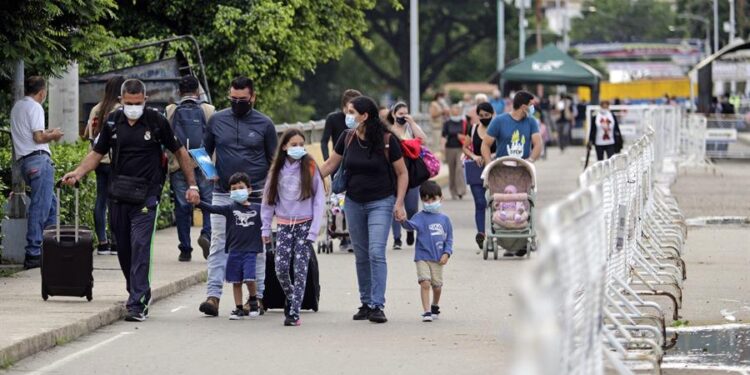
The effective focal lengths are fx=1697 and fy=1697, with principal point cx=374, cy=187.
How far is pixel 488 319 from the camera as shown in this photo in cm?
1281

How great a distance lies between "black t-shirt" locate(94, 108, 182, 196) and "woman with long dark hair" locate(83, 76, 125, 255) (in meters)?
3.47

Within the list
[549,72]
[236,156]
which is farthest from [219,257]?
[549,72]

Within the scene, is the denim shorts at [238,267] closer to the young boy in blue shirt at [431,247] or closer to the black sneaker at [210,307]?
the black sneaker at [210,307]

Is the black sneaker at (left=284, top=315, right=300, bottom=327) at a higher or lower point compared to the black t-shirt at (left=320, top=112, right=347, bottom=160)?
lower

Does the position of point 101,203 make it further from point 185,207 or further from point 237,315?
point 237,315

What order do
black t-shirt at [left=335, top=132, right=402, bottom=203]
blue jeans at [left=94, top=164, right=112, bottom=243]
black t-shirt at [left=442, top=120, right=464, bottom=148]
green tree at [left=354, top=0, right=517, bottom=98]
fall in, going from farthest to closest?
green tree at [left=354, top=0, right=517, bottom=98], black t-shirt at [left=442, top=120, right=464, bottom=148], blue jeans at [left=94, top=164, right=112, bottom=243], black t-shirt at [left=335, top=132, right=402, bottom=203]

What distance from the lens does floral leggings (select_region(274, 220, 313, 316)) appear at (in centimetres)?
1239

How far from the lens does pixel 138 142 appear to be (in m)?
12.8

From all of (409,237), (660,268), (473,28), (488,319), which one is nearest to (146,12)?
(409,237)

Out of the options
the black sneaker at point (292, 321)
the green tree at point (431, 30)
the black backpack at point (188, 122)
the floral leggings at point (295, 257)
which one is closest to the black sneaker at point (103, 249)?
the black backpack at point (188, 122)

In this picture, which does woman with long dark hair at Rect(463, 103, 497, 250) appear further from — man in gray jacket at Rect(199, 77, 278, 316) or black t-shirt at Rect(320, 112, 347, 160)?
man in gray jacket at Rect(199, 77, 278, 316)


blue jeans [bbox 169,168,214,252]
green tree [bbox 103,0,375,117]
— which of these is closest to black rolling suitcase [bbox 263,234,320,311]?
blue jeans [bbox 169,168,214,252]

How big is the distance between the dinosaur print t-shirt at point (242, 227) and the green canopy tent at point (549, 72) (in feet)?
127

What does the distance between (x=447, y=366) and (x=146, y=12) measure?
18.3m
